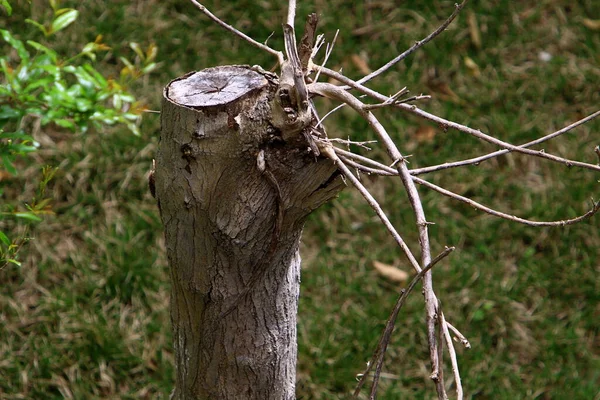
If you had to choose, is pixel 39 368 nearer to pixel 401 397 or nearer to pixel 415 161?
pixel 401 397

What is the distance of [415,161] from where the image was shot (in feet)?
12.2

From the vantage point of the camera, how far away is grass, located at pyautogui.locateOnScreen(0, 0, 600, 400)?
2977mm

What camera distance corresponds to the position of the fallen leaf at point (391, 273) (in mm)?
3320

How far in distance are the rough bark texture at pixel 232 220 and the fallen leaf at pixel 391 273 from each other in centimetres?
149

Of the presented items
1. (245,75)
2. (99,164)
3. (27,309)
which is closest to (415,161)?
(99,164)

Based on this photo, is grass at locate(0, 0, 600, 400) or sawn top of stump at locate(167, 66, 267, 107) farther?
grass at locate(0, 0, 600, 400)

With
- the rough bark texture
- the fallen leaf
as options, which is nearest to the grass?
the fallen leaf

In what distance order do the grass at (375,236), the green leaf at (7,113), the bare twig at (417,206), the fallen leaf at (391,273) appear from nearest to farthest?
1. the bare twig at (417,206)
2. the green leaf at (7,113)
3. the grass at (375,236)
4. the fallen leaf at (391,273)

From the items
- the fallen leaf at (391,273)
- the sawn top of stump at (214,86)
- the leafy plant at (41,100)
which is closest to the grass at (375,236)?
the fallen leaf at (391,273)

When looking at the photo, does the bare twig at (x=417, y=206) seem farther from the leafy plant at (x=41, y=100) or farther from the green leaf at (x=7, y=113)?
Result: the green leaf at (x=7, y=113)

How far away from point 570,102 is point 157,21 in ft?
8.06

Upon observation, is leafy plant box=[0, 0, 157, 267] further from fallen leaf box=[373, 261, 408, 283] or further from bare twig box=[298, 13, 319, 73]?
fallen leaf box=[373, 261, 408, 283]

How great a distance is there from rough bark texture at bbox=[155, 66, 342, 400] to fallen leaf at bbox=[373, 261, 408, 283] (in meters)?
1.49

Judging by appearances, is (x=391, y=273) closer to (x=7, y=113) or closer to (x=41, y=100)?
(x=41, y=100)
